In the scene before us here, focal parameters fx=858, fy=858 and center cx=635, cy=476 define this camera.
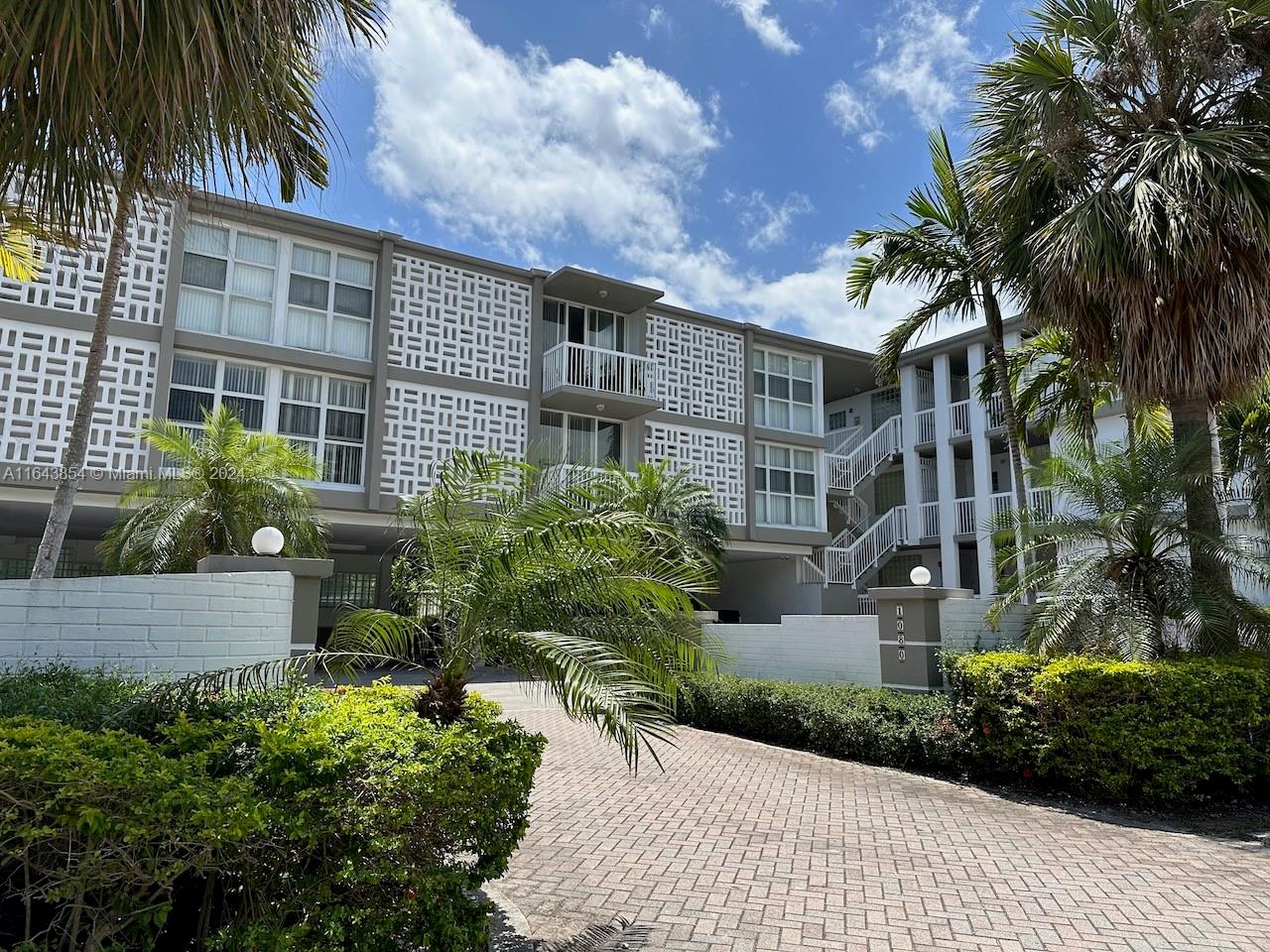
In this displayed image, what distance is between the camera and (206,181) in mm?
4984

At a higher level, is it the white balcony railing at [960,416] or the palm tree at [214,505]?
the white balcony railing at [960,416]

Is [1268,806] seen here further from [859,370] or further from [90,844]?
[859,370]

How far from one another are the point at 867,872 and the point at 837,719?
→ 164 inches

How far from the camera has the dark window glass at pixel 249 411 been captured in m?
16.3

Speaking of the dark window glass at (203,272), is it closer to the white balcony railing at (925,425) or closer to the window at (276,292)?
the window at (276,292)

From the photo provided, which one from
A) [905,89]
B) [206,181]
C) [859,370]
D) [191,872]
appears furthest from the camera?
[859,370]

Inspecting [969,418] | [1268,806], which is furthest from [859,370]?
[1268,806]

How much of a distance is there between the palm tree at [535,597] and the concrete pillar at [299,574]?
160cm

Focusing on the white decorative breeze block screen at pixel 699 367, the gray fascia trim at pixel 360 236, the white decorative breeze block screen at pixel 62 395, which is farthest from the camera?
the white decorative breeze block screen at pixel 699 367

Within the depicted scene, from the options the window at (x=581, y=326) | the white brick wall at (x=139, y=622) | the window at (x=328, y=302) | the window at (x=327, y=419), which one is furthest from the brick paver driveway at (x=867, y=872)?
the window at (x=581, y=326)

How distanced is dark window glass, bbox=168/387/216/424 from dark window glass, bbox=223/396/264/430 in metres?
0.36

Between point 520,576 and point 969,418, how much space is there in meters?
21.0

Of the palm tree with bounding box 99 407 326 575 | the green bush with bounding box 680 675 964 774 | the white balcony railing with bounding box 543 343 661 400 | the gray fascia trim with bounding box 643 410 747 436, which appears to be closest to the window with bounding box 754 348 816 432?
the gray fascia trim with bounding box 643 410 747 436

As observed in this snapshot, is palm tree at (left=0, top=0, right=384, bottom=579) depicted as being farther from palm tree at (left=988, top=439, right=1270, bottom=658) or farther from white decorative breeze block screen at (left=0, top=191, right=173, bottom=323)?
white decorative breeze block screen at (left=0, top=191, right=173, bottom=323)
